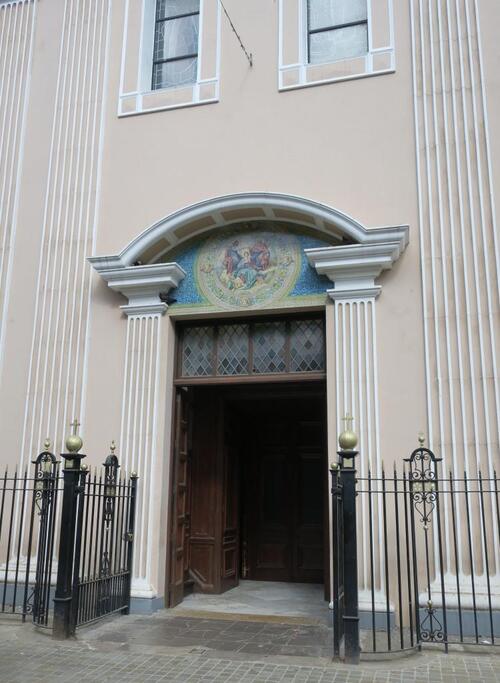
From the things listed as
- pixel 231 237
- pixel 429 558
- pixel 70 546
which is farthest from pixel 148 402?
pixel 429 558

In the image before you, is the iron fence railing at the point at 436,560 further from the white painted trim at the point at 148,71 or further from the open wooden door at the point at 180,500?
the white painted trim at the point at 148,71

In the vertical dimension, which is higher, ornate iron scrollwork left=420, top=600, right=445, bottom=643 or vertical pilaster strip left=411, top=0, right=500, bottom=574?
vertical pilaster strip left=411, top=0, right=500, bottom=574

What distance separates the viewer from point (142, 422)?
9.06 metres

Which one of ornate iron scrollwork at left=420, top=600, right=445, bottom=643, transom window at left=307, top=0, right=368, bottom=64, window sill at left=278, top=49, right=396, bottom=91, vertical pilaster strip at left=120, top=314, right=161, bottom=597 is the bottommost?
ornate iron scrollwork at left=420, top=600, right=445, bottom=643

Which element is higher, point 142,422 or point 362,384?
point 362,384

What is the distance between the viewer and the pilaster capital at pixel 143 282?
30.1 feet

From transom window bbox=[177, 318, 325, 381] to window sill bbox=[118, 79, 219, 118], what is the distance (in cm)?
338

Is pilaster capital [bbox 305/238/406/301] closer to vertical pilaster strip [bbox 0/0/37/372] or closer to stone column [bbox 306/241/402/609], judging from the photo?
stone column [bbox 306/241/402/609]

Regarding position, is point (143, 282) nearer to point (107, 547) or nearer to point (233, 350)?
point (233, 350)

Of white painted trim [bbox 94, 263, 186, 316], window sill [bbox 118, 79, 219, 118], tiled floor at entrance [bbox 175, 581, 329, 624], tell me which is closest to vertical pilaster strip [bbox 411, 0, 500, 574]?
tiled floor at entrance [bbox 175, 581, 329, 624]

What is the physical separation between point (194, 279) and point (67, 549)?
399cm

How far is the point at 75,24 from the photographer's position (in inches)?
432

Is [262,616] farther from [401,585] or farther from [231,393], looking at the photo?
[231,393]

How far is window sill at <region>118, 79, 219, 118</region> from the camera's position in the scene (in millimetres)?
9922
